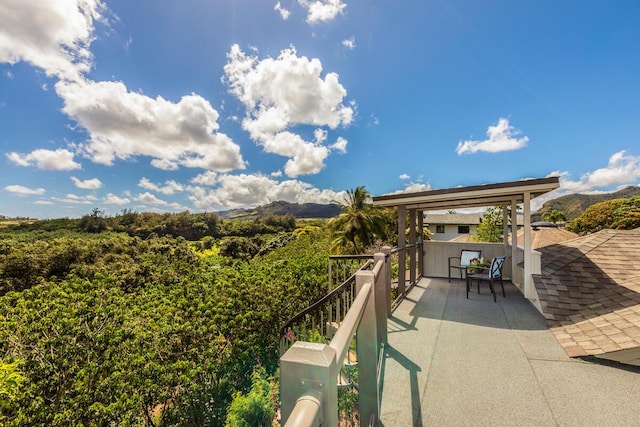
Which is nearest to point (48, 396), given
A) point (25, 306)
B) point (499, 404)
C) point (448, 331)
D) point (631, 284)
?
point (25, 306)

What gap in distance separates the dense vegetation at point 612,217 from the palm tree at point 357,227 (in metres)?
21.6

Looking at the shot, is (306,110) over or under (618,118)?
over

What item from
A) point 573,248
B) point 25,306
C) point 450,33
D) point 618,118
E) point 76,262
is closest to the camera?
point 25,306

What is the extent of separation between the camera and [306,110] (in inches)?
616

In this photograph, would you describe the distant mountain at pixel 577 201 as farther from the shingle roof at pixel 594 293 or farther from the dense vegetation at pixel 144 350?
→ the dense vegetation at pixel 144 350

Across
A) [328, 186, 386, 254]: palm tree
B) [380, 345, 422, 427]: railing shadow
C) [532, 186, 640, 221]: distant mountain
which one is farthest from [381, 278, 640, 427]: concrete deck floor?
[532, 186, 640, 221]: distant mountain

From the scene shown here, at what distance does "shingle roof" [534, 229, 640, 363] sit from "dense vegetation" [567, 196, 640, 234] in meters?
24.3

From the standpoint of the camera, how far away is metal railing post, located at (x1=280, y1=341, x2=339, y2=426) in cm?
80

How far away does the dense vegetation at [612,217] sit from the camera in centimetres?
2214

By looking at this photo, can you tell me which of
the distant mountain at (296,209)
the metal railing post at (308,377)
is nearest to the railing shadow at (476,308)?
the metal railing post at (308,377)

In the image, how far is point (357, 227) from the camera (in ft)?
53.0

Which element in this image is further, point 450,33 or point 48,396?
point 450,33

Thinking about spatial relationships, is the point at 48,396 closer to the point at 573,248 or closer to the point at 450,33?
the point at 573,248

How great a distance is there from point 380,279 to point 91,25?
12285mm
